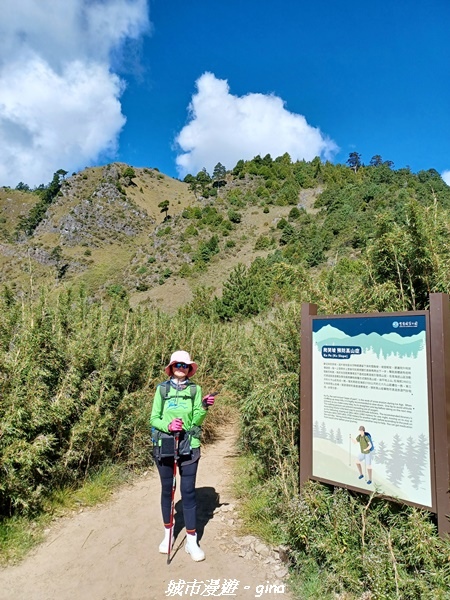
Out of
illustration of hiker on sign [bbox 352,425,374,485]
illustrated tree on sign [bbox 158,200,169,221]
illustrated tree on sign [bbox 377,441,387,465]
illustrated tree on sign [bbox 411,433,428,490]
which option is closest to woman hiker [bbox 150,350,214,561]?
illustration of hiker on sign [bbox 352,425,374,485]

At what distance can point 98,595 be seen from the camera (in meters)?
2.54

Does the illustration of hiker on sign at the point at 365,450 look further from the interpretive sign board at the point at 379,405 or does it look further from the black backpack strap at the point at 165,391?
the black backpack strap at the point at 165,391

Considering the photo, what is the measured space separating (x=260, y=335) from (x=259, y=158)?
253ft

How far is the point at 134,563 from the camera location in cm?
291

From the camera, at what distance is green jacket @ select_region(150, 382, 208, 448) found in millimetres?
2953

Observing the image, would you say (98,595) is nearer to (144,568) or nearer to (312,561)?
(144,568)

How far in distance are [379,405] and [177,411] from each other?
4.92ft

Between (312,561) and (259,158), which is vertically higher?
(259,158)

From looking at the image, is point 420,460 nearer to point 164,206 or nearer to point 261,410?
point 261,410

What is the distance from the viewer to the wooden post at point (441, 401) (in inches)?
82.5

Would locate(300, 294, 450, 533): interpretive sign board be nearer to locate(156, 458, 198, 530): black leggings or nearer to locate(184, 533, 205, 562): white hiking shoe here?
locate(156, 458, 198, 530): black leggings

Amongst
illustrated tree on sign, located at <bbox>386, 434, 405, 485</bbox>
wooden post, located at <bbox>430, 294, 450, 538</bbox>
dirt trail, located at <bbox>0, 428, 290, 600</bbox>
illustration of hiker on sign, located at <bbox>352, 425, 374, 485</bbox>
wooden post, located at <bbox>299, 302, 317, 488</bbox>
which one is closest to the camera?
wooden post, located at <bbox>430, 294, 450, 538</bbox>

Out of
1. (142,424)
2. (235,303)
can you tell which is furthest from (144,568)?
(235,303)

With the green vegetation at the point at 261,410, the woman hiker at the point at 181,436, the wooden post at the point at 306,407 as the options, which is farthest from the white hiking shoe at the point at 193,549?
the wooden post at the point at 306,407
